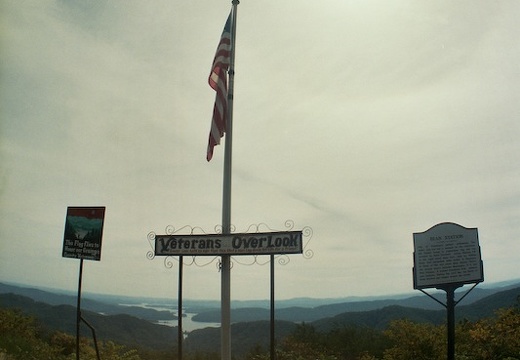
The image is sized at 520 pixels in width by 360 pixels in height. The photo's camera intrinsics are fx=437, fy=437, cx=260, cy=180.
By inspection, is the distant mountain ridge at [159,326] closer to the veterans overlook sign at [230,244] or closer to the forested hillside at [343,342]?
the forested hillside at [343,342]

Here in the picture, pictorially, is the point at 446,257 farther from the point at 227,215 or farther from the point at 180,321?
the point at 180,321

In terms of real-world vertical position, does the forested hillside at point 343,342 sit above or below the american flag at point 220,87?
below

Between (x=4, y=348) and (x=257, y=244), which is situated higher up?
(x=257, y=244)

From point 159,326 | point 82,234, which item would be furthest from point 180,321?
point 159,326

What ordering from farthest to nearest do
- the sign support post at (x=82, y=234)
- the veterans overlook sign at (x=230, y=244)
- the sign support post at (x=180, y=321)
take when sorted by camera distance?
the sign support post at (x=180, y=321) < the sign support post at (x=82, y=234) < the veterans overlook sign at (x=230, y=244)

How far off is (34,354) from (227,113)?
8723mm

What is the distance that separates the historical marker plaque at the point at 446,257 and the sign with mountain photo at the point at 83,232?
7.25 meters

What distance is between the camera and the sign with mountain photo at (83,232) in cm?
993

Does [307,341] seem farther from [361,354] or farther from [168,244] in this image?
[168,244]

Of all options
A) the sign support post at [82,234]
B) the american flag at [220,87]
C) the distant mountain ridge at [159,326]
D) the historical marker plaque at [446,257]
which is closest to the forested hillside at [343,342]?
the distant mountain ridge at [159,326]

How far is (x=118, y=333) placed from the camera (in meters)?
22.1

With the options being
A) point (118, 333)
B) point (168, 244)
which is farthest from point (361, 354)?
point (118, 333)

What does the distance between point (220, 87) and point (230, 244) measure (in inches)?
152

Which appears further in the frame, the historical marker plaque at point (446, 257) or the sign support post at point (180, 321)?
the sign support post at point (180, 321)
